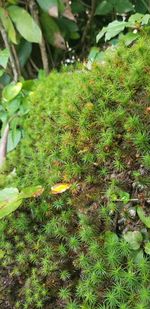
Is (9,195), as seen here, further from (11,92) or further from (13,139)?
(11,92)

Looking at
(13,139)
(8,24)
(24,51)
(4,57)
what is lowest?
(13,139)

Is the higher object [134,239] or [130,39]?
[130,39]

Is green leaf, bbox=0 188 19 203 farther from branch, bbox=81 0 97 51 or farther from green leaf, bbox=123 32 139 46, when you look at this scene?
branch, bbox=81 0 97 51

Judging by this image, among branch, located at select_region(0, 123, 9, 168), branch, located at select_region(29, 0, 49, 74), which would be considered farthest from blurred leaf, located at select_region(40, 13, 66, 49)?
branch, located at select_region(0, 123, 9, 168)

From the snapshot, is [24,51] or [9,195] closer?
→ [9,195]

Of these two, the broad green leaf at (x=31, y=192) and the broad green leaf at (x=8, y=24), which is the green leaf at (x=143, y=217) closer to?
the broad green leaf at (x=31, y=192)

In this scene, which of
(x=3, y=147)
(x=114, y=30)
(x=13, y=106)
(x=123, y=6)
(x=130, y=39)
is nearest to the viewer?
(x=130, y=39)


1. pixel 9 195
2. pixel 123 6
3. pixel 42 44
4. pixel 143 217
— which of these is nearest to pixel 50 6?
pixel 42 44
